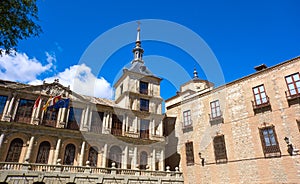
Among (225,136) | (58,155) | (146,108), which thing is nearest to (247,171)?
(225,136)

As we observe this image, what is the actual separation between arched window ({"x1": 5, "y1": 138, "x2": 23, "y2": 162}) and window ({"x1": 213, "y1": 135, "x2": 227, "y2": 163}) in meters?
17.8

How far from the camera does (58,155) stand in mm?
18297

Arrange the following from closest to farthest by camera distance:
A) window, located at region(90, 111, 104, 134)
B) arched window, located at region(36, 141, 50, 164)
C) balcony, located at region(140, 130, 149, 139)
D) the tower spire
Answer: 1. arched window, located at region(36, 141, 50, 164)
2. window, located at region(90, 111, 104, 134)
3. balcony, located at region(140, 130, 149, 139)
4. the tower spire

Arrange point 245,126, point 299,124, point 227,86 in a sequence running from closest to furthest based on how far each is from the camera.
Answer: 1. point 299,124
2. point 245,126
3. point 227,86

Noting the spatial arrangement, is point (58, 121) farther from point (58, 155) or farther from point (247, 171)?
point (247, 171)

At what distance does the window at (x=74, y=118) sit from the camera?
66.5 feet

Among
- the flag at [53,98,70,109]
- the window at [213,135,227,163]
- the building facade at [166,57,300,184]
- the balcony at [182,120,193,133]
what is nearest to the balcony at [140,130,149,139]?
the building facade at [166,57,300,184]

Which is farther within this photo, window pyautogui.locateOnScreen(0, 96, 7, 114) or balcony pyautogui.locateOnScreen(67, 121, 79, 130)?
balcony pyautogui.locateOnScreen(67, 121, 79, 130)

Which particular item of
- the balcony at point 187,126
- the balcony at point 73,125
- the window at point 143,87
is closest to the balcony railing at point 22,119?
the balcony at point 73,125

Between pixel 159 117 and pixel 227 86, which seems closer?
pixel 227 86

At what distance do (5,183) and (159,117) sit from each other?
16.2m

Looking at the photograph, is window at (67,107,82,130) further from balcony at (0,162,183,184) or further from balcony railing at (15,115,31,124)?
balcony at (0,162,183,184)

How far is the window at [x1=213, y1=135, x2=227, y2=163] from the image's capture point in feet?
61.2

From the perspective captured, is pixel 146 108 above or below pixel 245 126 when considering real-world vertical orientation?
above
